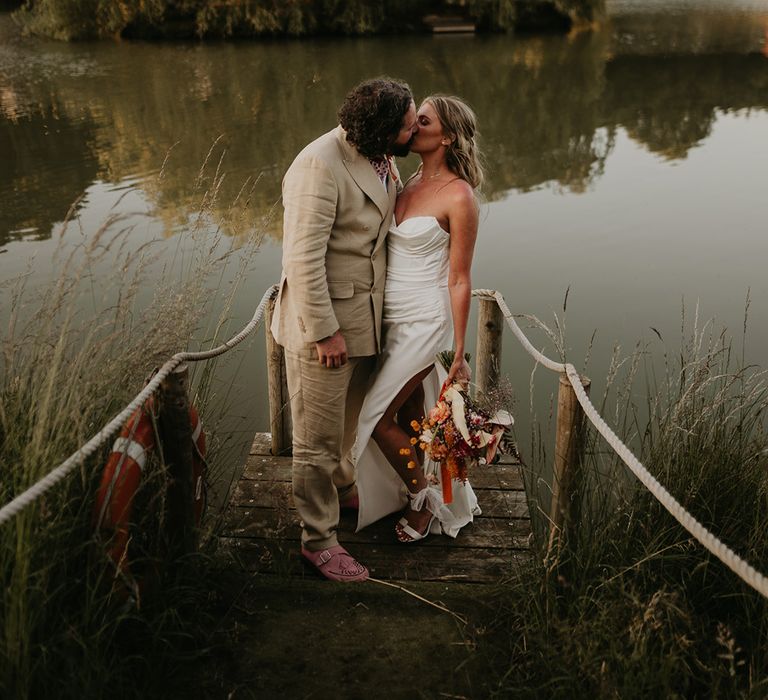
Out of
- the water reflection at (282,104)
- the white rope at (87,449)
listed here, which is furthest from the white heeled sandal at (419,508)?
the water reflection at (282,104)

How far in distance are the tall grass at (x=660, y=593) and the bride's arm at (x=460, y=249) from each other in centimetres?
80

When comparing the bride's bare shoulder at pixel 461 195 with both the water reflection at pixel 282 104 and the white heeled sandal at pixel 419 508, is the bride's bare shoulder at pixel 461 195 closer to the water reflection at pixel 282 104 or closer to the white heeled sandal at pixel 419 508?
the white heeled sandal at pixel 419 508

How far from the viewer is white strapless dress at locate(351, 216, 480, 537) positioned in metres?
3.31

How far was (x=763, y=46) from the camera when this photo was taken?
24234 millimetres

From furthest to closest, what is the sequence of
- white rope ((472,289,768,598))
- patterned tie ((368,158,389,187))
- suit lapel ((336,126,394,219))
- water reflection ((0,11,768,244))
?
water reflection ((0,11,768,244))
patterned tie ((368,158,389,187))
suit lapel ((336,126,394,219))
white rope ((472,289,768,598))

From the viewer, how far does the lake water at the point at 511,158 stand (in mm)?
7609

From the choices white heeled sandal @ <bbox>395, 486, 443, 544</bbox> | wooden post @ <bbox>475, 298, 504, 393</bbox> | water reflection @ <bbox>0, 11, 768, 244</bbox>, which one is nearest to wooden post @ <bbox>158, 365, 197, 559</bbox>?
white heeled sandal @ <bbox>395, 486, 443, 544</bbox>

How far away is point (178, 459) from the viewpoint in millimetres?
2863

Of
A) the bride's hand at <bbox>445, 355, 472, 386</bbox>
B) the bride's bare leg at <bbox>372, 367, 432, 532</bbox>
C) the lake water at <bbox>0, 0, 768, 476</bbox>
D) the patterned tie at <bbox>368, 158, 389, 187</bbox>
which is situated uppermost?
the patterned tie at <bbox>368, 158, 389, 187</bbox>

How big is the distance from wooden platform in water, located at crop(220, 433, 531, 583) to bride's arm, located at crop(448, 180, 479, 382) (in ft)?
2.69

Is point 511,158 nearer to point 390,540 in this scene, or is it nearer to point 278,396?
point 278,396

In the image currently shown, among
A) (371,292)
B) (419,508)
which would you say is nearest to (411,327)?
(371,292)

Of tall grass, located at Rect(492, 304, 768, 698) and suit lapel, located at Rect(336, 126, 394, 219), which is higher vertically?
suit lapel, located at Rect(336, 126, 394, 219)

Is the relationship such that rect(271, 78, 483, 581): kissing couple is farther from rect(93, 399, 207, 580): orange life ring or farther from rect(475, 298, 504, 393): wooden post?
rect(475, 298, 504, 393): wooden post
